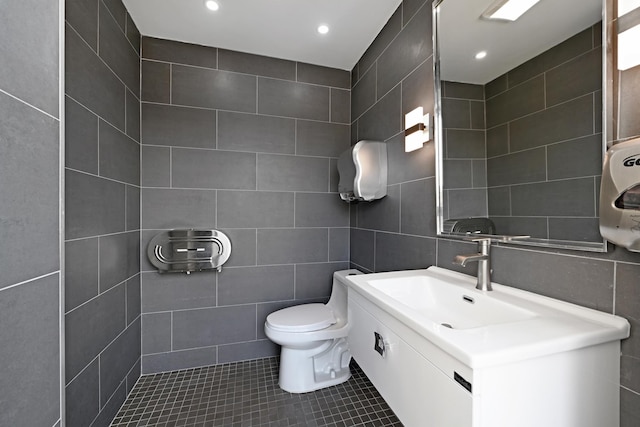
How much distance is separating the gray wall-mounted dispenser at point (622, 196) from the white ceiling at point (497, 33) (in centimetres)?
44

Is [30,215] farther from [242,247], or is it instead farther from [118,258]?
[242,247]

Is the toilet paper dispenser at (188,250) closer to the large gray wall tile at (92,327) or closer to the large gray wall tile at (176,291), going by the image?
the large gray wall tile at (176,291)

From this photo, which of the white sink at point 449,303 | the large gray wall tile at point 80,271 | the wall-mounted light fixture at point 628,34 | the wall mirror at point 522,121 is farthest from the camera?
the large gray wall tile at point 80,271

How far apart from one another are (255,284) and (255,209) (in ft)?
1.97

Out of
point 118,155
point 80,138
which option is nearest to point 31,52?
point 80,138

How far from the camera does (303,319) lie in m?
1.78

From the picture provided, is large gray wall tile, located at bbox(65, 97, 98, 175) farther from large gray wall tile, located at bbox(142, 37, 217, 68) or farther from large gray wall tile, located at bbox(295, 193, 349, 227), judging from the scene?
large gray wall tile, located at bbox(295, 193, 349, 227)

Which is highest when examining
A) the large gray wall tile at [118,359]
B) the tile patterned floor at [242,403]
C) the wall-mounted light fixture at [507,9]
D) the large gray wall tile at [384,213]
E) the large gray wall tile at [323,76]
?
the large gray wall tile at [323,76]

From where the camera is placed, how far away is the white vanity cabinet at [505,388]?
0.58m

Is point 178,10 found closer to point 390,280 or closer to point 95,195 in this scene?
point 95,195

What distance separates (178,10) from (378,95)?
141 cm

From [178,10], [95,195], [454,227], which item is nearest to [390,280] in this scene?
[454,227]

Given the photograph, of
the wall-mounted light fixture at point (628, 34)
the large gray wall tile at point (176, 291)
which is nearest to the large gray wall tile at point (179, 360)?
the large gray wall tile at point (176, 291)

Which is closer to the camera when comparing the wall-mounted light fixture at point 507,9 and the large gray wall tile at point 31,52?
the large gray wall tile at point 31,52
